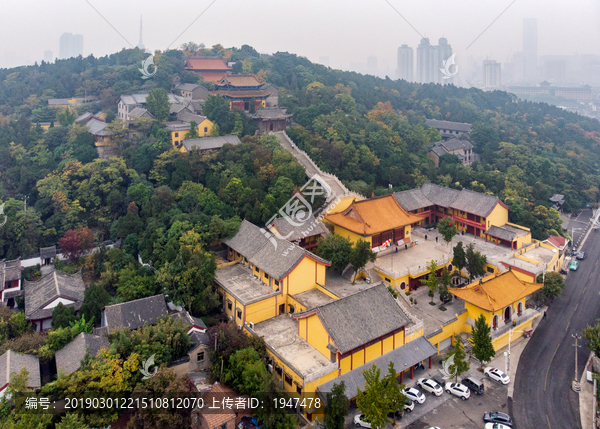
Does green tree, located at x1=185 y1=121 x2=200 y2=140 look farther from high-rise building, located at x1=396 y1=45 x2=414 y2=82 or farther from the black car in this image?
high-rise building, located at x1=396 y1=45 x2=414 y2=82

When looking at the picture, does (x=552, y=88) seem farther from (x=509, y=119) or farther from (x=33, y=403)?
(x=33, y=403)

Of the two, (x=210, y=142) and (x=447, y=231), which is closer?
(x=447, y=231)

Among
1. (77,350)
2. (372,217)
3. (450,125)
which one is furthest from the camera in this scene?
(450,125)

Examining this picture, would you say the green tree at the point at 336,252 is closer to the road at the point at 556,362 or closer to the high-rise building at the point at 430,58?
the road at the point at 556,362

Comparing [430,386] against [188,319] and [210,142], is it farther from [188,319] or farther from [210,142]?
[210,142]

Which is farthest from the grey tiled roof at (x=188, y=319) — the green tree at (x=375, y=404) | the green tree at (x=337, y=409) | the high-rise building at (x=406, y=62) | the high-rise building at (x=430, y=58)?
the high-rise building at (x=406, y=62)

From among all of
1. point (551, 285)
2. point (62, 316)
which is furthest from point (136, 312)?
point (551, 285)
